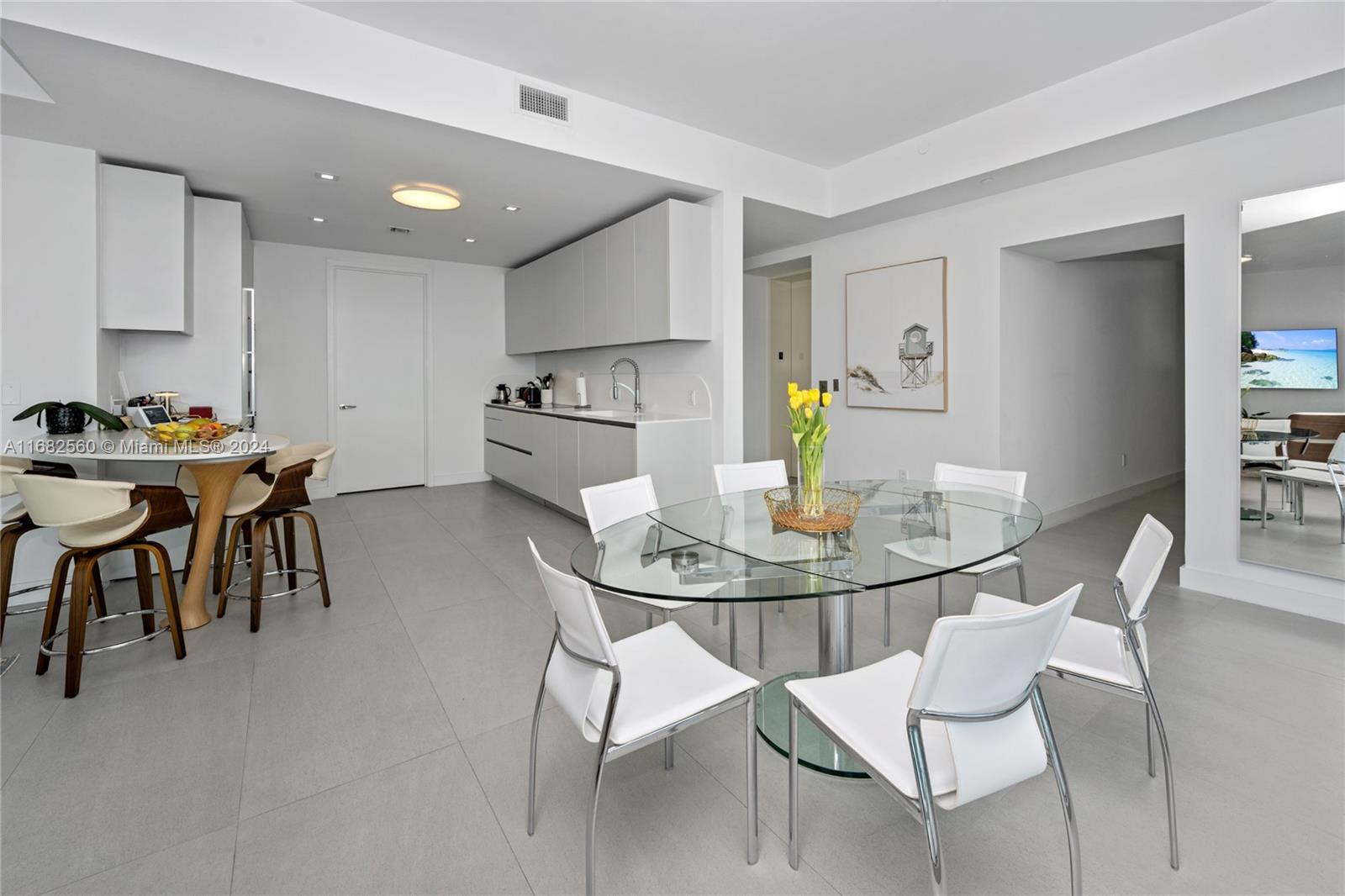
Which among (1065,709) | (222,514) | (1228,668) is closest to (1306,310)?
(1228,668)

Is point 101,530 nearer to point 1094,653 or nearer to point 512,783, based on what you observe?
point 512,783

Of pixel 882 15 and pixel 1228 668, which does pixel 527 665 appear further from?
pixel 882 15

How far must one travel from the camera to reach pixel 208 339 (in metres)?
4.15

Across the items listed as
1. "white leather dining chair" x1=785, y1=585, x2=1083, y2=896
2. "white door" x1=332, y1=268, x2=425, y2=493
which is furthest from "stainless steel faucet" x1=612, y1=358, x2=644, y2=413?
"white leather dining chair" x1=785, y1=585, x2=1083, y2=896

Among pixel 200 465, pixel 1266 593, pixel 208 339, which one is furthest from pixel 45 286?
pixel 1266 593

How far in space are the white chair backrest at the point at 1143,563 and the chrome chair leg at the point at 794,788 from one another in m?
0.89

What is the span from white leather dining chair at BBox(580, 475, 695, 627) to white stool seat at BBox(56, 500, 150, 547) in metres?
1.81

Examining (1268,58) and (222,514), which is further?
(222,514)

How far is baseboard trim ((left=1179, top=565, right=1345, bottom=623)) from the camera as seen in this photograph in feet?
9.46

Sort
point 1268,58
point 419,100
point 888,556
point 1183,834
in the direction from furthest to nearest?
point 419,100 < point 1268,58 < point 888,556 < point 1183,834

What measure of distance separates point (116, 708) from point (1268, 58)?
536 centimetres

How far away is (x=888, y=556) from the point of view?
1.73m

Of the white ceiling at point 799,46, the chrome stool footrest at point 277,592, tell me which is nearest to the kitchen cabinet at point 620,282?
the white ceiling at point 799,46

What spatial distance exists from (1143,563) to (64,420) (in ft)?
15.1
